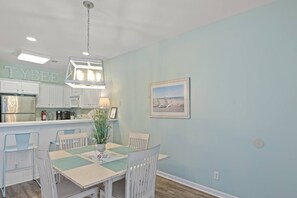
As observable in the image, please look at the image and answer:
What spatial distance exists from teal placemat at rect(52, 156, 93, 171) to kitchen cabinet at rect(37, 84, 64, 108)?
4.12m

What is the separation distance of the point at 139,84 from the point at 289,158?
2.89 metres

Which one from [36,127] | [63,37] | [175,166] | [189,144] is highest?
[63,37]

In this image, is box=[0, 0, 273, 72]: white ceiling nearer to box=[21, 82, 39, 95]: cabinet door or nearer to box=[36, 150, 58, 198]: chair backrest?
box=[21, 82, 39, 95]: cabinet door

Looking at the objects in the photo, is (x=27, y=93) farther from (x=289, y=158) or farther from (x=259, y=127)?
(x=289, y=158)

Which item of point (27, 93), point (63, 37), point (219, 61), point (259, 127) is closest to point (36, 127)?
point (63, 37)

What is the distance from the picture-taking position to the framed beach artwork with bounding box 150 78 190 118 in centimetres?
312

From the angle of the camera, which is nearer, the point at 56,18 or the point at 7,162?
the point at 56,18

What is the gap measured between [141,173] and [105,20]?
7.36 ft

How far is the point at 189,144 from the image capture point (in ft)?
10.1

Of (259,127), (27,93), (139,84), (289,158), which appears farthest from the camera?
(27,93)

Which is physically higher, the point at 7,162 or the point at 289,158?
the point at 289,158

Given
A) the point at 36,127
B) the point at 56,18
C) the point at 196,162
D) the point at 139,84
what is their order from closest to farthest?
the point at 56,18 → the point at 196,162 → the point at 36,127 → the point at 139,84

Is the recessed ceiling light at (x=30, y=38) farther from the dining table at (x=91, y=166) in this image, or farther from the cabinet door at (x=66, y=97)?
the cabinet door at (x=66, y=97)

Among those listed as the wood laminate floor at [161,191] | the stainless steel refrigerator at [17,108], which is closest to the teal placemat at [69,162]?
the wood laminate floor at [161,191]
